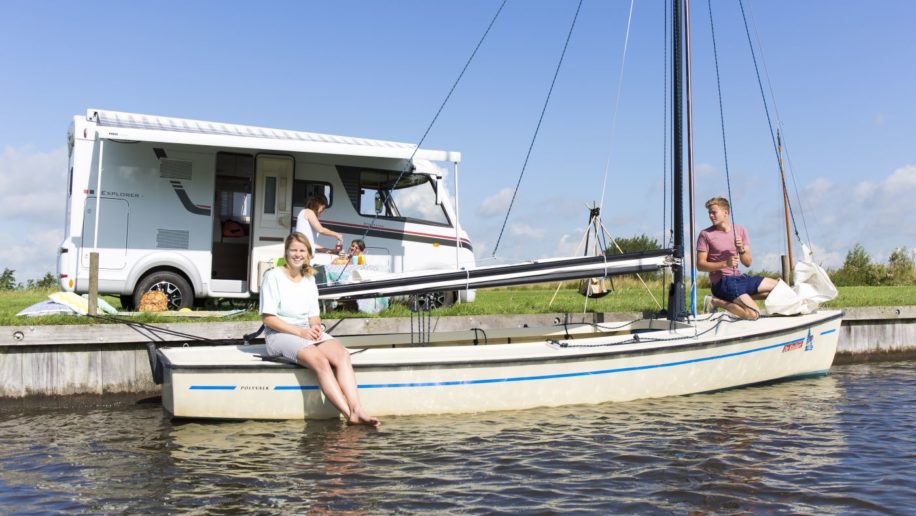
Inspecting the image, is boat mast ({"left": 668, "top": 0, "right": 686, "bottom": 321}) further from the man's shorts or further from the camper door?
the camper door

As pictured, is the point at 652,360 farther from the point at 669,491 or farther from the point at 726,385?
the point at 669,491

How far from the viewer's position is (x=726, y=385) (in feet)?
27.9

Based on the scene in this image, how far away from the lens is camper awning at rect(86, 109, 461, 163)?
10.2 m

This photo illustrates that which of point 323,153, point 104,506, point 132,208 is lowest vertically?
point 104,506

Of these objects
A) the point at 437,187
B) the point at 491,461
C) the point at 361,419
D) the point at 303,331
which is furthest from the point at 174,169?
the point at 491,461

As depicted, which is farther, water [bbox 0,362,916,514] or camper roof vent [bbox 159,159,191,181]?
camper roof vent [bbox 159,159,191,181]

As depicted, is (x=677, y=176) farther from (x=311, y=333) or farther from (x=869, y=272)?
(x=869, y=272)

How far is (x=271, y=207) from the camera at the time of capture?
11672mm

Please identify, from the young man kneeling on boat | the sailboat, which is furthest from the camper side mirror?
the young man kneeling on boat

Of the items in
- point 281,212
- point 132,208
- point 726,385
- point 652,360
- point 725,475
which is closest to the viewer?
point 725,475

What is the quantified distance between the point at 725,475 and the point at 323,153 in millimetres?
7764

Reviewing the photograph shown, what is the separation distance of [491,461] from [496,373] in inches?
65.1

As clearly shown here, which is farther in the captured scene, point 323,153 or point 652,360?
point 323,153

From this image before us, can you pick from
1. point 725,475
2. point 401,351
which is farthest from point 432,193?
point 725,475
